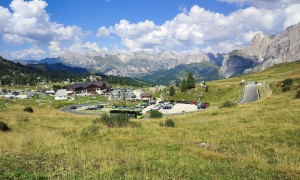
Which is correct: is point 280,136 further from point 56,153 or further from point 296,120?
point 56,153

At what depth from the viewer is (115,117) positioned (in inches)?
1387

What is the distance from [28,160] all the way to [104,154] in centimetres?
388

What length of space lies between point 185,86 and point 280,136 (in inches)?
5607

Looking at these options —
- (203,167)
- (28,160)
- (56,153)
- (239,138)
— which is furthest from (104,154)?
(239,138)

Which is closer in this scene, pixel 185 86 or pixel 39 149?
pixel 39 149

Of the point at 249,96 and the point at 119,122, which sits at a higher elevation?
the point at 249,96

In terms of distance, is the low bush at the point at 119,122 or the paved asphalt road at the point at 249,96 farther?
the paved asphalt road at the point at 249,96

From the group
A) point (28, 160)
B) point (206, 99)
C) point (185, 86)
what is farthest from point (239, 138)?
point (185, 86)

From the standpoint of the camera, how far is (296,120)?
28.7 m

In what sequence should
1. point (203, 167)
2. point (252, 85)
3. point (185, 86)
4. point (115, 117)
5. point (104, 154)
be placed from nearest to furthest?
point (203, 167) < point (104, 154) < point (115, 117) < point (252, 85) < point (185, 86)

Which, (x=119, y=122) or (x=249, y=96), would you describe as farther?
(x=249, y=96)

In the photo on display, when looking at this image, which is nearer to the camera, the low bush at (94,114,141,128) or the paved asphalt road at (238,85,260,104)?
the low bush at (94,114,141,128)

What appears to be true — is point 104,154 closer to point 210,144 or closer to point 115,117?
point 210,144

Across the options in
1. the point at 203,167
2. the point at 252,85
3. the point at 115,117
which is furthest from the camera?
the point at 252,85
